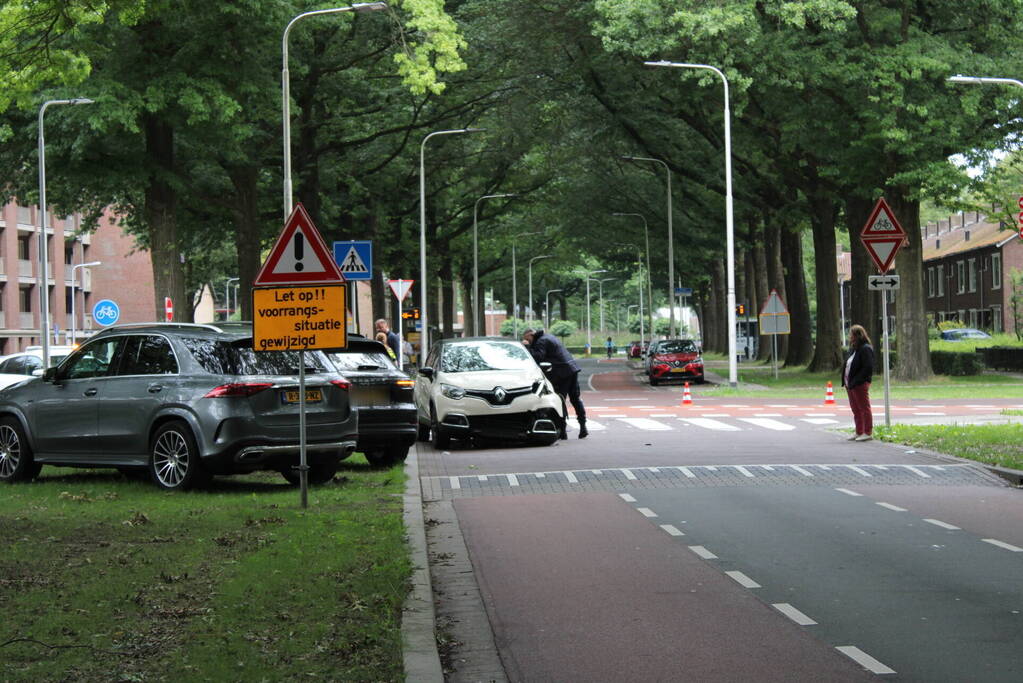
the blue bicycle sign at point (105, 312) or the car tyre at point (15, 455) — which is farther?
the blue bicycle sign at point (105, 312)

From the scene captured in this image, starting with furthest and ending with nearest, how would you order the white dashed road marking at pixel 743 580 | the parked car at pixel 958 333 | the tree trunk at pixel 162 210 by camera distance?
1. the parked car at pixel 958 333
2. the tree trunk at pixel 162 210
3. the white dashed road marking at pixel 743 580

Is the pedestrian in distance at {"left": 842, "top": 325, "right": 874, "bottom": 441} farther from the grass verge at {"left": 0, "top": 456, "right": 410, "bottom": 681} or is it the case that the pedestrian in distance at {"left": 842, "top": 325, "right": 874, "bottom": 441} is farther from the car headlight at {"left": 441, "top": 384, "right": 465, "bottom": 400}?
the grass verge at {"left": 0, "top": 456, "right": 410, "bottom": 681}

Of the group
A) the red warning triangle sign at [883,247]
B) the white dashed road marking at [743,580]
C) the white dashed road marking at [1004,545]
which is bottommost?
the white dashed road marking at [1004,545]

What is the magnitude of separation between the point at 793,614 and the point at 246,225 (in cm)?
2727

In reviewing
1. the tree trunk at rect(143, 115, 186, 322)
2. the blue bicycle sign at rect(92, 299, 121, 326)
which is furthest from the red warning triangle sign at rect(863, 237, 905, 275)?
the blue bicycle sign at rect(92, 299, 121, 326)

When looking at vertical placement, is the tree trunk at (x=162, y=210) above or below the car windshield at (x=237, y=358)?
above

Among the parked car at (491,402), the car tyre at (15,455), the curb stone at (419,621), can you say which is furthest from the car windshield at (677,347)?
the curb stone at (419,621)

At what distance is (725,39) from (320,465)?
2206 cm

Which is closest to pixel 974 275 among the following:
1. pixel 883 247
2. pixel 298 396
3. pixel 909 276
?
pixel 909 276

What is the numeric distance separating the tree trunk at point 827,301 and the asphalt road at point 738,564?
81.7ft

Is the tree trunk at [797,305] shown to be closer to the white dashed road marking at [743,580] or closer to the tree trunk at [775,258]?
the tree trunk at [775,258]

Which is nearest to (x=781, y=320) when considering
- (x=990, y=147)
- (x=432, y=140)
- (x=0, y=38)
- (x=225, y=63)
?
(x=990, y=147)

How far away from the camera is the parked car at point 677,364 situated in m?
46.6

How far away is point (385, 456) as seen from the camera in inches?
691
